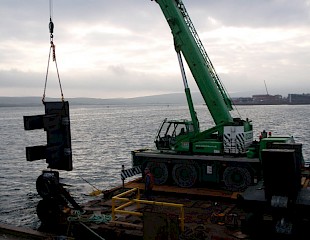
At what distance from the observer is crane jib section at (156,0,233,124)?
18.7 meters

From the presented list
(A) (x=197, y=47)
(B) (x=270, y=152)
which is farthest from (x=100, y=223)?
(A) (x=197, y=47)

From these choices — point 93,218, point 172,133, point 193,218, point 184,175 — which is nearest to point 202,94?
point 172,133

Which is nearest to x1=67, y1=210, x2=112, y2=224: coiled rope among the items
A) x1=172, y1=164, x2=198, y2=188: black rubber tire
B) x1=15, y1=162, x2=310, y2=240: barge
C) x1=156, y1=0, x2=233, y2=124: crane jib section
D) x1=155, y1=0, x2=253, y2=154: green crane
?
x1=15, y1=162, x2=310, y2=240: barge

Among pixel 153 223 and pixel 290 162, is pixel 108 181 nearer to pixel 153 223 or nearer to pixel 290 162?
pixel 153 223

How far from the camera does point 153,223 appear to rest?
1130 cm

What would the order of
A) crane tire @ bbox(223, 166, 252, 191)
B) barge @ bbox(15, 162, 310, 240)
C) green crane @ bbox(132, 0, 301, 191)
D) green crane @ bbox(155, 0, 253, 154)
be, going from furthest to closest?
green crane @ bbox(155, 0, 253, 154)
green crane @ bbox(132, 0, 301, 191)
crane tire @ bbox(223, 166, 252, 191)
barge @ bbox(15, 162, 310, 240)

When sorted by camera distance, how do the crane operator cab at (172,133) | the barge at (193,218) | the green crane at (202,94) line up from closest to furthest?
the barge at (193,218) < the green crane at (202,94) < the crane operator cab at (172,133)

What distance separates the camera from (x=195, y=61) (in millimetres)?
18734

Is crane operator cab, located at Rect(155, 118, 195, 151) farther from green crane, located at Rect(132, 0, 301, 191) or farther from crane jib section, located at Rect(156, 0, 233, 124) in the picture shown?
crane jib section, located at Rect(156, 0, 233, 124)

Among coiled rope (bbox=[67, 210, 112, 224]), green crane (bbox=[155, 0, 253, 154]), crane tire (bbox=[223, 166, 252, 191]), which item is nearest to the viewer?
coiled rope (bbox=[67, 210, 112, 224])

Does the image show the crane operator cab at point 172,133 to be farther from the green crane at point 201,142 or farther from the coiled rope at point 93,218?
the coiled rope at point 93,218

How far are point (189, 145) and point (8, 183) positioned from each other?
16159 mm

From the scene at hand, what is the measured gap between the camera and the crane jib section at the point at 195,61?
18.7 meters

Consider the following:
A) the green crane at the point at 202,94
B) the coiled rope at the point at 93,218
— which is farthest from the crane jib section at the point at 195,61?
the coiled rope at the point at 93,218
